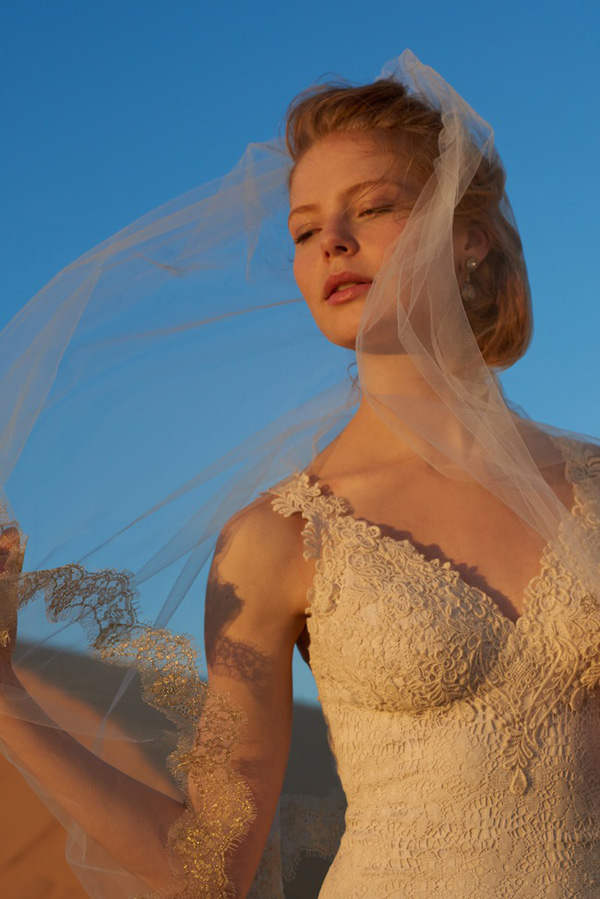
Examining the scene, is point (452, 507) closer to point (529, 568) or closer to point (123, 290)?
point (529, 568)

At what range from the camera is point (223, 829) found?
94.5 inches

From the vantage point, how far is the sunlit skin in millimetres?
2672

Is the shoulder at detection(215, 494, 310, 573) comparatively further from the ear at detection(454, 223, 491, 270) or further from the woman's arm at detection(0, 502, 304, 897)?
the ear at detection(454, 223, 491, 270)

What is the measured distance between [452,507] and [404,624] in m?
0.48

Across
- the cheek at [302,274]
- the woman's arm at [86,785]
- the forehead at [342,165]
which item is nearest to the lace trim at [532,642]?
the woman's arm at [86,785]

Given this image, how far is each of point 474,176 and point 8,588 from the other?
1.70 metres

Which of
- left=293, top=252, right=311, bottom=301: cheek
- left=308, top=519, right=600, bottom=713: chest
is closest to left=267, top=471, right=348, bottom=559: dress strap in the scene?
left=308, top=519, right=600, bottom=713: chest

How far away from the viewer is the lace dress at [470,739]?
228 cm

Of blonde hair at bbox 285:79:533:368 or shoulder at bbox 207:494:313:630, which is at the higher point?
blonde hair at bbox 285:79:533:368

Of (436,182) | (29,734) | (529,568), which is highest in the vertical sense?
(436,182)

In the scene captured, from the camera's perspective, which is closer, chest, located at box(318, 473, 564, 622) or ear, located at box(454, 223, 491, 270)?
chest, located at box(318, 473, 564, 622)

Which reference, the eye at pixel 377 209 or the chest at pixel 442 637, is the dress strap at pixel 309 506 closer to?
the chest at pixel 442 637

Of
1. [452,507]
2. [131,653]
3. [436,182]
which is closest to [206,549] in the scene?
[131,653]

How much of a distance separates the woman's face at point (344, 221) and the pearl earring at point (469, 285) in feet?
0.98
